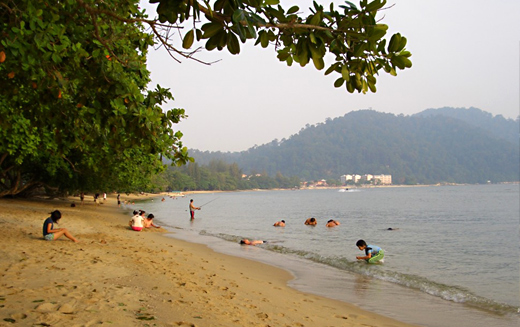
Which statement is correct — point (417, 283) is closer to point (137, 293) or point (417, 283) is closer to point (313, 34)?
point (137, 293)

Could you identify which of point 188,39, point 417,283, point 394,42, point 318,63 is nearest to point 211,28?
point 188,39

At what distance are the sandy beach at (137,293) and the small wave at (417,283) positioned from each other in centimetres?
306

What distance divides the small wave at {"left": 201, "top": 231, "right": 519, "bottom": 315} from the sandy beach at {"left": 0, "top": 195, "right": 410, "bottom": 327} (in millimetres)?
3058

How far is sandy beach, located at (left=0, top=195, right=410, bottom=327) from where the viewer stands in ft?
16.3

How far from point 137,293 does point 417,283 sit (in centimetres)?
817

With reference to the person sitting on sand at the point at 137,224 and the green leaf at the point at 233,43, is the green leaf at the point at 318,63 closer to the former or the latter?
the green leaf at the point at 233,43

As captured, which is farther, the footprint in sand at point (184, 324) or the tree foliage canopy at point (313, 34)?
the footprint in sand at point (184, 324)

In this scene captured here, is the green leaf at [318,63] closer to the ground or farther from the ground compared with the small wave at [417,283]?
farther from the ground

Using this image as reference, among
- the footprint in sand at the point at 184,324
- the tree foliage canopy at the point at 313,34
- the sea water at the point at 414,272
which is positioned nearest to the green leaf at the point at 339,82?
the tree foliage canopy at the point at 313,34

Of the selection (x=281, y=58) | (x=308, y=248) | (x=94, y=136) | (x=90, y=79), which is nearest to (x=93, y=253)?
(x=94, y=136)

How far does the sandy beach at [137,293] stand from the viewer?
496 centimetres

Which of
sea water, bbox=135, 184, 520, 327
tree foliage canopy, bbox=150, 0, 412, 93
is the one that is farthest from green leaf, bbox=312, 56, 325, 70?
sea water, bbox=135, 184, 520, 327

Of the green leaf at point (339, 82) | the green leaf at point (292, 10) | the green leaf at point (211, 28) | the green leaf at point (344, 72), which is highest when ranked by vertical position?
the green leaf at point (292, 10)

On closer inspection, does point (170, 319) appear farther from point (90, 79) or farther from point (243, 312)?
point (90, 79)
